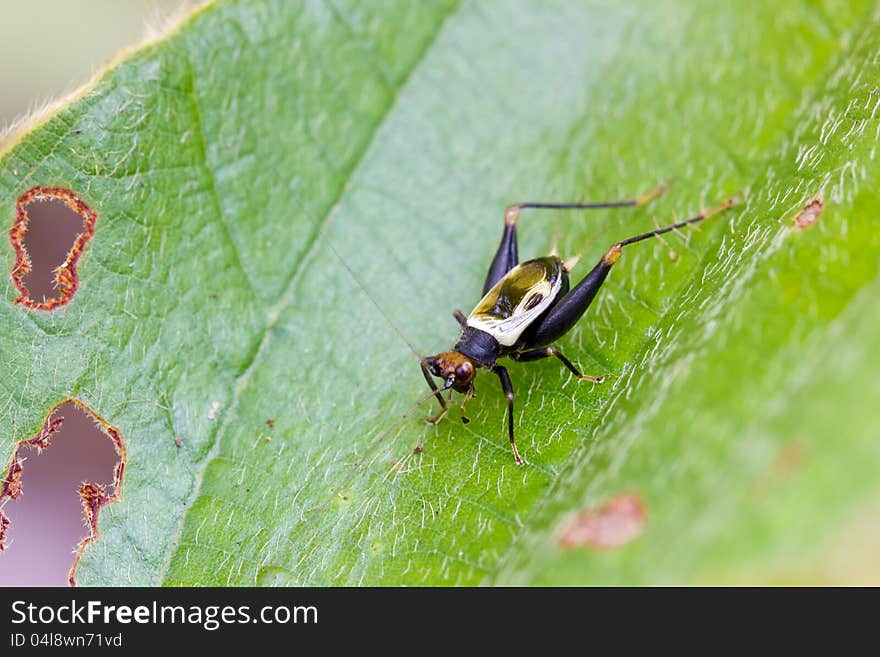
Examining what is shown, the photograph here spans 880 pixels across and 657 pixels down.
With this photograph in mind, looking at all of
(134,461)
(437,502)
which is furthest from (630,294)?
(134,461)

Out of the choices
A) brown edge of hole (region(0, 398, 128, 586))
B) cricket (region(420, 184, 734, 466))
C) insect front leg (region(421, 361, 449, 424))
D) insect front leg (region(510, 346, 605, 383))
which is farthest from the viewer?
cricket (region(420, 184, 734, 466))

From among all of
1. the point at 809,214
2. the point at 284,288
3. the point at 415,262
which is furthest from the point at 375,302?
the point at 809,214

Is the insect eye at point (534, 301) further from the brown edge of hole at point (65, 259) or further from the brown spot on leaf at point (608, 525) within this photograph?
the brown edge of hole at point (65, 259)

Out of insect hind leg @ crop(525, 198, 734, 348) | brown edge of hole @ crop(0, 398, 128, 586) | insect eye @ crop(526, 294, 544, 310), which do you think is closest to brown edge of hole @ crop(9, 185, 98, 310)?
brown edge of hole @ crop(0, 398, 128, 586)

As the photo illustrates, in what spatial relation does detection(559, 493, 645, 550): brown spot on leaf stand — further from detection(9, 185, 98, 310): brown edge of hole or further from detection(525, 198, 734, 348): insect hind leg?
detection(9, 185, 98, 310): brown edge of hole

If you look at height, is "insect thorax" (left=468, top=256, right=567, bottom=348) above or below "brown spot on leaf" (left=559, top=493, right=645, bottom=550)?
above

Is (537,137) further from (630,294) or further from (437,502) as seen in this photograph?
(437,502)

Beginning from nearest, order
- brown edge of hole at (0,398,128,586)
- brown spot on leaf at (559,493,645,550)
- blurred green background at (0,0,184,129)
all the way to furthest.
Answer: brown spot on leaf at (559,493,645,550) < brown edge of hole at (0,398,128,586) < blurred green background at (0,0,184,129)
